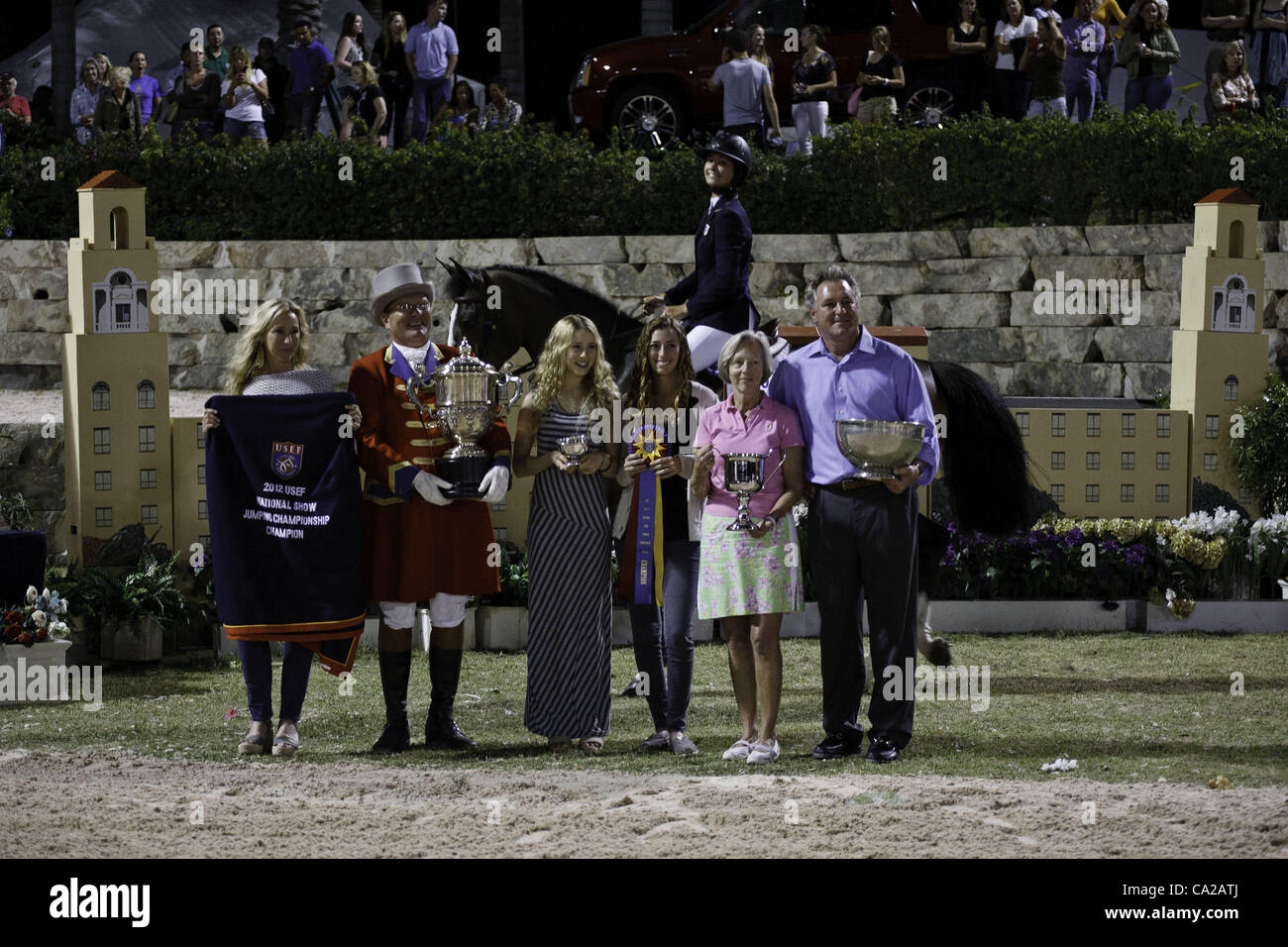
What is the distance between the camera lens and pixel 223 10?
21.3 metres

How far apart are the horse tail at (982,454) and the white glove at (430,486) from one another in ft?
11.9

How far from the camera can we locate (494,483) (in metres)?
7.15

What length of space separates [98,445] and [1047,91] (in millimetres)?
10942

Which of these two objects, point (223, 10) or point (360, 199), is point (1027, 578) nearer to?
point (360, 199)

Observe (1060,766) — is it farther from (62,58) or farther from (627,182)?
(62,58)

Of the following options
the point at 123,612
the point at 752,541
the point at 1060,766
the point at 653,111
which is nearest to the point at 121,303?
the point at 123,612

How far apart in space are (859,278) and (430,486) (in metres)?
9.94

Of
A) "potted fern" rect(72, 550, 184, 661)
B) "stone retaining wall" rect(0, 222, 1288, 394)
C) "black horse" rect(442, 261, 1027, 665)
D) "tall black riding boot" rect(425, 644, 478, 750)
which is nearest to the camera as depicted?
"tall black riding boot" rect(425, 644, 478, 750)

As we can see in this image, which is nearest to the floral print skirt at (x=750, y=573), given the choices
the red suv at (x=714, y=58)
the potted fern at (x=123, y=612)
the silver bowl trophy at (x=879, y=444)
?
the silver bowl trophy at (x=879, y=444)

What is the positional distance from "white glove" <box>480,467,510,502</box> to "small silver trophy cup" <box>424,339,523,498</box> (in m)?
0.03

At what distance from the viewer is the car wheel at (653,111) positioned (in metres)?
18.3

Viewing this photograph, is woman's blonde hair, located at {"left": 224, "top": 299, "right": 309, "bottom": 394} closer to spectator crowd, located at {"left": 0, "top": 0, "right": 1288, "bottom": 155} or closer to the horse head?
the horse head

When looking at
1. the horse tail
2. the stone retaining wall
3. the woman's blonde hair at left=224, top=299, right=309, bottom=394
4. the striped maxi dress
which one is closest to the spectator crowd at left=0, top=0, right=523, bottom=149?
the stone retaining wall

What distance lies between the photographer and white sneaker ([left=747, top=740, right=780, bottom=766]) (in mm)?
6984
